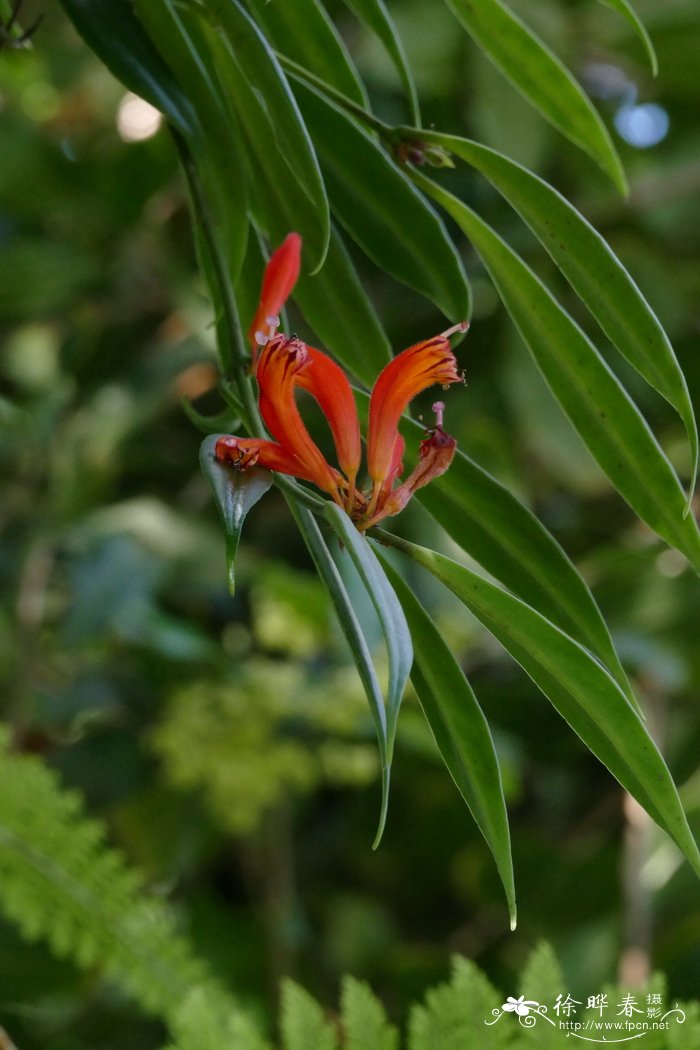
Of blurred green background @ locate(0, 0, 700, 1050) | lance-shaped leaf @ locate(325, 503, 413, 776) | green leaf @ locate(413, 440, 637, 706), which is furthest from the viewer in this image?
blurred green background @ locate(0, 0, 700, 1050)

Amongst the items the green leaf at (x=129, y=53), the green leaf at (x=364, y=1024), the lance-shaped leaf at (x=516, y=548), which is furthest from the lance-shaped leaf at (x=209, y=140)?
the green leaf at (x=364, y=1024)

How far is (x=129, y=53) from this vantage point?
0.42m

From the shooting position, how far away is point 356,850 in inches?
46.2

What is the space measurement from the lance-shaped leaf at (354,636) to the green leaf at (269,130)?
0.11 metres

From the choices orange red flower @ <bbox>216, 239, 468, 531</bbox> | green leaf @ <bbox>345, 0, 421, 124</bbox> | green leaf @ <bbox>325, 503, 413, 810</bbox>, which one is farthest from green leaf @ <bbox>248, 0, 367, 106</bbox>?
green leaf @ <bbox>325, 503, 413, 810</bbox>

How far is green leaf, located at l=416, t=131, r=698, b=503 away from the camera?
0.36 metres

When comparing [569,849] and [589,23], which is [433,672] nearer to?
[569,849]

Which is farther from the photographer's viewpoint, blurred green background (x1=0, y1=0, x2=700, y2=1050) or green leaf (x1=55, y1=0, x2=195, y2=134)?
blurred green background (x1=0, y1=0, x2=700, y2=1050)

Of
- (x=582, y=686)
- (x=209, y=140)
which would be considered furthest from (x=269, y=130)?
(x=582, y=686)

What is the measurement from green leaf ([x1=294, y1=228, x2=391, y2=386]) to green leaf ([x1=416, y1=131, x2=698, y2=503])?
0.08 metres

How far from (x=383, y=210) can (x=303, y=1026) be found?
0.32m

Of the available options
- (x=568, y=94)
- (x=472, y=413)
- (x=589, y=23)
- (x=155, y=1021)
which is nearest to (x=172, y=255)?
(x=472, y=413)

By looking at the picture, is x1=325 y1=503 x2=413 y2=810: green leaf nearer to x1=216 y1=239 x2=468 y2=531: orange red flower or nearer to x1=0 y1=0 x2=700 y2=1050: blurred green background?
x1=216 y1=239 x2=468 y2=531: orange red flower

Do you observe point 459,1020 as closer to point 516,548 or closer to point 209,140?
point 516,548
